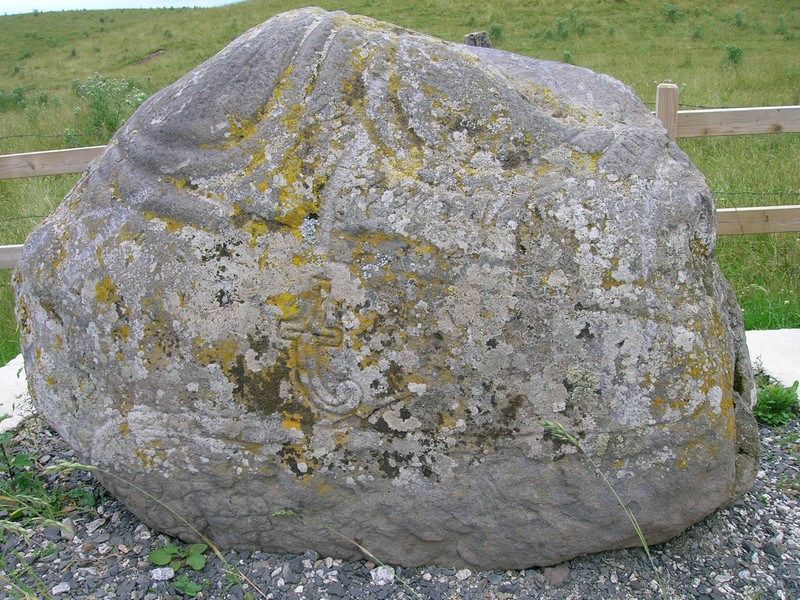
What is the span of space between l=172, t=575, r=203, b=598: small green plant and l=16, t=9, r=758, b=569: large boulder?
→ 0.21 meters

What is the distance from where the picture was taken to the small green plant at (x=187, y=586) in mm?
2535

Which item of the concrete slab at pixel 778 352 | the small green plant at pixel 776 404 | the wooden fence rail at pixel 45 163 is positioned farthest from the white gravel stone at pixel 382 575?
the wooden fence rail at pixel 45 163

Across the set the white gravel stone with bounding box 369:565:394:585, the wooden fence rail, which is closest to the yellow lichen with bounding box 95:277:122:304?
the white gravel stone with bounding box 369:565:394:585

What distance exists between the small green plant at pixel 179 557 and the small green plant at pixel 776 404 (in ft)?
8.11

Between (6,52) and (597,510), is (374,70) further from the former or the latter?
(6,52)

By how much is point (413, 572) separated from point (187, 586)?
74 centimetres

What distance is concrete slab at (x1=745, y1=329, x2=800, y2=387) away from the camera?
3848 millimetres

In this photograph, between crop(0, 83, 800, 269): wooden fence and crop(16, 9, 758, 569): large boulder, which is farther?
crop(0, 83, 800, 269): wooden fence

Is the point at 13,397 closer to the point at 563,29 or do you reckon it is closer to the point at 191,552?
the point at 191,552

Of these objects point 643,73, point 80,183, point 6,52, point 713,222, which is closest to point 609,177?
point 713,222

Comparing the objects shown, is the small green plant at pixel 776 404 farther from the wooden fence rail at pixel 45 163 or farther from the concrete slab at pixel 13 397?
the wooden fence rail at pixel 45 163

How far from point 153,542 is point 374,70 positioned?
1.78 meters

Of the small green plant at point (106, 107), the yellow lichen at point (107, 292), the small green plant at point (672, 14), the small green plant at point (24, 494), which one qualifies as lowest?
the small green plant at point (24, 494)

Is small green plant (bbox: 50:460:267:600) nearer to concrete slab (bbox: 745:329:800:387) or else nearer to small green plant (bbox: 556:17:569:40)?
concrete slab (bbox: 745:329:800:387)
